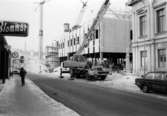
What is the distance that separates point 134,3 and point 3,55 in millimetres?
17719

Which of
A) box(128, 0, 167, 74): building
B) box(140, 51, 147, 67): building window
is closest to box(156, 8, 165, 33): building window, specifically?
box(128, 0, 167, 74): building

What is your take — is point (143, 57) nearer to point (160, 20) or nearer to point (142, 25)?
point (142, 25)

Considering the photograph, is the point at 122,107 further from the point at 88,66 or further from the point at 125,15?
the point at 125,15

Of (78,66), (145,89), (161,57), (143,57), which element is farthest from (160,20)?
(78,66)

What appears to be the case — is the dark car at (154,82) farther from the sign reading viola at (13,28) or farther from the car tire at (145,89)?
the sign reading viola at (13,28)

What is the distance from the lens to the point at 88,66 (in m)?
40.7

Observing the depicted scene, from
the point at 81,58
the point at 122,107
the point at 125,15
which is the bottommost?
the point at 122,107

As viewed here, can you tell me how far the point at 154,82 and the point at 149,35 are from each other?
14.4m

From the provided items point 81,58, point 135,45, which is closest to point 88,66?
point 81,58

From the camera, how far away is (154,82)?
1841cm

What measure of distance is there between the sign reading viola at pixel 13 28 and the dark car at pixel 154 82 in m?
10.4

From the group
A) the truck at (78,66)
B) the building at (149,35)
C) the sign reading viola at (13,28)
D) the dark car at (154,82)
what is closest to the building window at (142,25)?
the building at (149,35)

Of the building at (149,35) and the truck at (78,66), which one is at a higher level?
the building at (149,35)

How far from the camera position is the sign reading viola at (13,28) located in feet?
33.7
